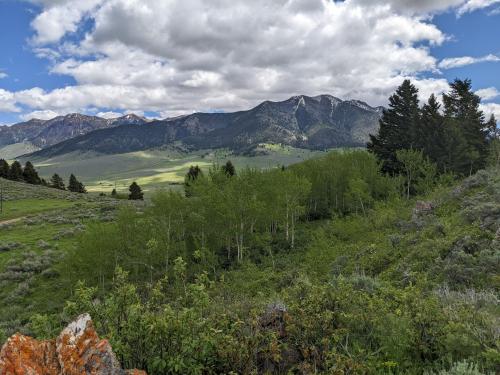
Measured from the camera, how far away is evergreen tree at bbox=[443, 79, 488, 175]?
57562 mm

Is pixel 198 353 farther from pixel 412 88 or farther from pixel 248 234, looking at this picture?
pixel 412 88

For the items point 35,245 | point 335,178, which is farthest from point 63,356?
point 335,178

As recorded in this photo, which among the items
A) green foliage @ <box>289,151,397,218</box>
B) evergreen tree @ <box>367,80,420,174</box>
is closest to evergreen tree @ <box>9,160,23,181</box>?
green foliage @ <box>289,151,397,218</box>

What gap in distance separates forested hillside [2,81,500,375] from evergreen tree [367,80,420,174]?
1.55 feet

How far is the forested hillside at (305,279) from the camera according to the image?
736 cm

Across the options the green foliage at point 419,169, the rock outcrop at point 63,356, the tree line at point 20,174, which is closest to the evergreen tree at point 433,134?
the green foliage at point 419,169

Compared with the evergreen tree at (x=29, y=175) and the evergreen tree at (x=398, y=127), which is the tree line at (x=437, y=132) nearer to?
the evergreen tree at (x=398, y=127)

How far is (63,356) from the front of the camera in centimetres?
611

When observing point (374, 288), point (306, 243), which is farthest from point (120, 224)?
point (374, 288)

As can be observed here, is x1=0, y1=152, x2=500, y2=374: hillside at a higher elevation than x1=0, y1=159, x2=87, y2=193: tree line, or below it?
below

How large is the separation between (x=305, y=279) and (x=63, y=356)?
22.6 feet

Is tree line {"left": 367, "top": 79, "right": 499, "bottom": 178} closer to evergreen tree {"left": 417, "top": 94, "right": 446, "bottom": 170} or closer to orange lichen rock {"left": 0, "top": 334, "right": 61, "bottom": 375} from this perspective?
evergreen tree {"left": 417, "top": 94, "right": 446, "bottom": 170}

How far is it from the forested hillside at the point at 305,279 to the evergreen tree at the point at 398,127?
1.55 feet

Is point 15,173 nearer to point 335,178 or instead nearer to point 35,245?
point 35,245
